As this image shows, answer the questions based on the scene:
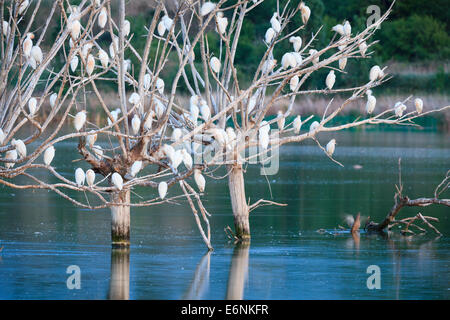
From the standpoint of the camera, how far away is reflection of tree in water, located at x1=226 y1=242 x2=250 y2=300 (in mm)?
9308

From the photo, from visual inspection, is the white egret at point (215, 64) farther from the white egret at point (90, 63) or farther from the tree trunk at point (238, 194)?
the white egret at point (90, 63)

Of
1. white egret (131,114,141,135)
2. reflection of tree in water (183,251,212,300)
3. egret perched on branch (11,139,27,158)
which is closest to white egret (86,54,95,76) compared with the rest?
white egret (131,114,141,135)

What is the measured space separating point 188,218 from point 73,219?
164 centimetres

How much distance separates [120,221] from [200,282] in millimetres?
2231

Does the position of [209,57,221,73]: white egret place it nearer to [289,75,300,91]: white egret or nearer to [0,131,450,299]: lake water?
[289,75,300,91]: white egret

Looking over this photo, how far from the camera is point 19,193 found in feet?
60.8

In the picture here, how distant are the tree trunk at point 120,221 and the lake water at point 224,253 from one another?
0.71 feet

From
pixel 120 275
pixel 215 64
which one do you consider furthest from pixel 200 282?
pixel 215 64

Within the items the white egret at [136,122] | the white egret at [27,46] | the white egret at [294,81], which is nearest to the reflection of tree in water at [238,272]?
the white egret at [136,122]

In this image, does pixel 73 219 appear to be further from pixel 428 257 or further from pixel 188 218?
pixel 428 257

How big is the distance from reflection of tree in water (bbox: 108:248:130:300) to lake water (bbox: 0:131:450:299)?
0.5 inches

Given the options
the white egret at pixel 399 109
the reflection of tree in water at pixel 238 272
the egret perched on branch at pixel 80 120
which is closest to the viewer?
the reflection of tree in water at pixel 238 272

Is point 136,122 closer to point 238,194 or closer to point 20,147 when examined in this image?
point 20,147

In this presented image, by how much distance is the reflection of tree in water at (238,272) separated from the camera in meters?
9.31
